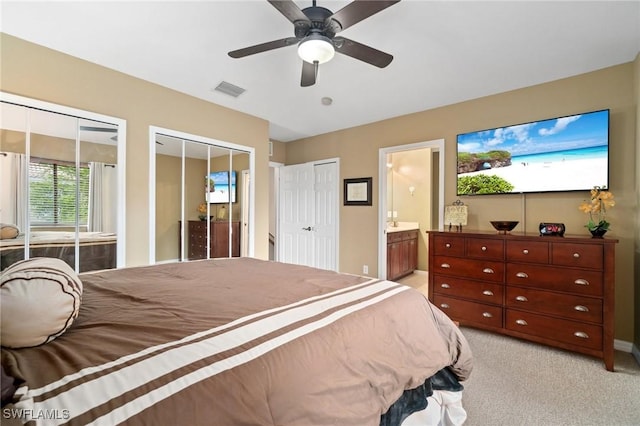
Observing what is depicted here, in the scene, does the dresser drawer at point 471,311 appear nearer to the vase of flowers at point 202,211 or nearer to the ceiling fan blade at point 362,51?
the ceiling fan blade at point 362,51

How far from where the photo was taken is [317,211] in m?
5.12

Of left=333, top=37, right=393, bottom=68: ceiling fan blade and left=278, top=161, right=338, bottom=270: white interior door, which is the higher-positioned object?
left=333, top=37, right=393, bottom=68: ceiling fan blade

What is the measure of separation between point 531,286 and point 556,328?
38 cm

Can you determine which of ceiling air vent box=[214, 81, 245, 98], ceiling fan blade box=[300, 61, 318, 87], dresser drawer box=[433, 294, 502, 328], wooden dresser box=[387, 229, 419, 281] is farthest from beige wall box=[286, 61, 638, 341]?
ceiling fan blade box=[300, 61, 318, 87]

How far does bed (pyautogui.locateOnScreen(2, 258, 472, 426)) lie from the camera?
0.69 meters

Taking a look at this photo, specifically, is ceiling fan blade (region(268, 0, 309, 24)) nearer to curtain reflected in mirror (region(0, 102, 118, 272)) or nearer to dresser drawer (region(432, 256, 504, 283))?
curtain reflected in mirror (region(0, 102, 118, 272))

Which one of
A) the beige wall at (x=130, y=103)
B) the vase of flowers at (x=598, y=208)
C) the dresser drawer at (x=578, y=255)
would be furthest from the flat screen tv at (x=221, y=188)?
the vase of flowers at (x=598, y=208)

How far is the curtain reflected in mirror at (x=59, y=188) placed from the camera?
2379mm

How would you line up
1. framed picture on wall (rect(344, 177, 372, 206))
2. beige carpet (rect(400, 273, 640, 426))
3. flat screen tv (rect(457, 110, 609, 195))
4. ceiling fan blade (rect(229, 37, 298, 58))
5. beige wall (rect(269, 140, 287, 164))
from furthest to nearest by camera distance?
beige wall (rect(269, 140, 287, 164)) → framed picture on wall (rect(344, 177, 372, 206)) → flat screen tv (rect(457, 110, 609, 195)) → ceiling fan blade (rect(229, 37, 298, 58)) → beige carpet (rect(400, 273, 640, 426))

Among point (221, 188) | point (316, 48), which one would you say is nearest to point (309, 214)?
point (221, 188)

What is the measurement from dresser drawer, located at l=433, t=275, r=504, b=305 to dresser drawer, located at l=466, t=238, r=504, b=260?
0.27m

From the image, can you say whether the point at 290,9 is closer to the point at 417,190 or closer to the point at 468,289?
the point at 468,289

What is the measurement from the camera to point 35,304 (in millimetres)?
898

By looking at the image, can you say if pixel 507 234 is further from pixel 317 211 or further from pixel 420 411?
pixel 317 211
